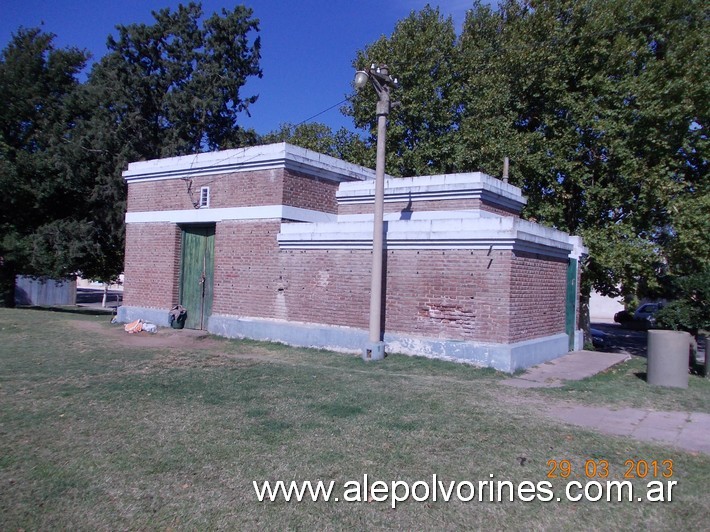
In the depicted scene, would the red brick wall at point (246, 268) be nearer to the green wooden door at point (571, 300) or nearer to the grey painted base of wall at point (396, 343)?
the grey painted base of wall at point (396, 343)

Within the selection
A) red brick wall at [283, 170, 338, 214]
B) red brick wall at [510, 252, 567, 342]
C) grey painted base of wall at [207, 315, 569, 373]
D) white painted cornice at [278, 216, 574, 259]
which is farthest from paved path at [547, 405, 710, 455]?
red brick wall at [283, 170, 338, 214]

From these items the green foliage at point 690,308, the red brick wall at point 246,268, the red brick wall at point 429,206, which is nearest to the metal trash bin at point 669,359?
the green foliage at point 690,308

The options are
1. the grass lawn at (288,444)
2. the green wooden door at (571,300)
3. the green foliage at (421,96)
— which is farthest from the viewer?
the green foliage at (421,96)

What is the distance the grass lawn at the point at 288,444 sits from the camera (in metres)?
4.26

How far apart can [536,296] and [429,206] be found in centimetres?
367

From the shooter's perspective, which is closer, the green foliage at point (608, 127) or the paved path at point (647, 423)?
the paved path at point (647, 423)

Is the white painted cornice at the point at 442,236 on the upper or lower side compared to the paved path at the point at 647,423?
upper

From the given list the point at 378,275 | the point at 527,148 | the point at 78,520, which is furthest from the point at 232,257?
the point at 78,520

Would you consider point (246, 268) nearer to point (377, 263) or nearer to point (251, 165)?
point (251, 165)

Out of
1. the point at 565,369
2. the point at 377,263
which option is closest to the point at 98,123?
the point at 377,263

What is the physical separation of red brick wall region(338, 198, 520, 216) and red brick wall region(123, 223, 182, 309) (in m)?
4.92

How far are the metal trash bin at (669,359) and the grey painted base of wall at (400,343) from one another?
2.19 meters

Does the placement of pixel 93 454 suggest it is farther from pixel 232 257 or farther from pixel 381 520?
pixel 232 257

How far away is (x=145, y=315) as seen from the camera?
16.5 metres
